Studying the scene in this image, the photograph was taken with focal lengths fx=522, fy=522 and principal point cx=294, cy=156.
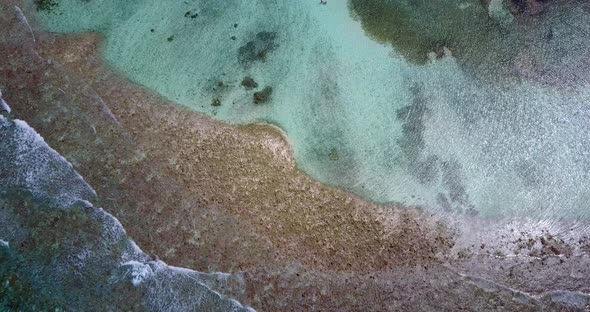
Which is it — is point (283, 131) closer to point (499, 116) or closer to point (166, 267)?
point (166, 267)

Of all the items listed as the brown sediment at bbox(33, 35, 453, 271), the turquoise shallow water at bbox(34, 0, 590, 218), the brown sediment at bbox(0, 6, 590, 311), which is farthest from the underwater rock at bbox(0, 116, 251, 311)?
the turquoise shallow water at bbox(34, 0, 590, 218)

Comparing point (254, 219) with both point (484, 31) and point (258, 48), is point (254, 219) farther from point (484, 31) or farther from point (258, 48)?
point (484, 31)

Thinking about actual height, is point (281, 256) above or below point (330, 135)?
below

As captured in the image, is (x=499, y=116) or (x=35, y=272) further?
(x=499, y=116)

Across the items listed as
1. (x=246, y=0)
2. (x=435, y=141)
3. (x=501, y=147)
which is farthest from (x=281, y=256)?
(x=246, y=0)

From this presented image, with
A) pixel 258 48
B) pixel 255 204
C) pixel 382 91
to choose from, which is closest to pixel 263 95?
pixel 258 48

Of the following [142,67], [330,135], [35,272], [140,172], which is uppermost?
[330,135]

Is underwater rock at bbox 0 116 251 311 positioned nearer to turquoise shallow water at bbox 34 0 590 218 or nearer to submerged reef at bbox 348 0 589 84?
turquoise shallow water at bbox 34 0 590 218
